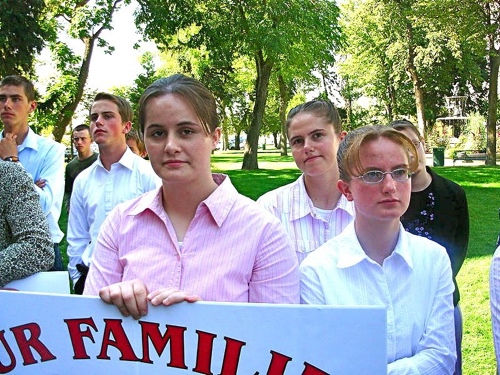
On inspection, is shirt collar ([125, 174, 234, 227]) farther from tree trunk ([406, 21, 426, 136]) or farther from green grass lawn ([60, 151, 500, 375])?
tree trunk ([406, 21, 426, 136])

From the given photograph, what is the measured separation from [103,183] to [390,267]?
262cm

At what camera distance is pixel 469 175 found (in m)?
20.4

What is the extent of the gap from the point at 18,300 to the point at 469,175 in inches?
814

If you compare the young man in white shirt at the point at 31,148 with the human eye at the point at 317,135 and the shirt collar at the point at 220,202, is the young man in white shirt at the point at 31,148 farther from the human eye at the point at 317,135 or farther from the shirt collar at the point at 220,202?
the shirt collar at the point at 220,202

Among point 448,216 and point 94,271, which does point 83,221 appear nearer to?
point 94,271

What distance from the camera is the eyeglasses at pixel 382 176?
1.98 m

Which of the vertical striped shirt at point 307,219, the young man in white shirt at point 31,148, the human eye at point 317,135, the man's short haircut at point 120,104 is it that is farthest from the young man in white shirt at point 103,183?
the human eye at point 317,135

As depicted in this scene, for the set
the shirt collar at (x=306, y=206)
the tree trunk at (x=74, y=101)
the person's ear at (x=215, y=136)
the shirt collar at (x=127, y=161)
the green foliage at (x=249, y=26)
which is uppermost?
the green foliage at (x=249, y=26)

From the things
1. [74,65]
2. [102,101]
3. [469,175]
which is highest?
[74,65]

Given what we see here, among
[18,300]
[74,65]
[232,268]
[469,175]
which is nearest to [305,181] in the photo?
[232,268]

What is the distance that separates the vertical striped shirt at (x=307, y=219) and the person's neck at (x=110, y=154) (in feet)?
5.32

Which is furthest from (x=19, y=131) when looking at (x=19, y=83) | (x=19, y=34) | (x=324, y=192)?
(x=19, y=34)

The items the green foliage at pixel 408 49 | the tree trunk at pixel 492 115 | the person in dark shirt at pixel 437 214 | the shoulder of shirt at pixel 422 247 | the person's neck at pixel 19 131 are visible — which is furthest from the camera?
the tree trunk at pixel 492 115

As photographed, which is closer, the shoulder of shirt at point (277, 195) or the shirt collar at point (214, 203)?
the shirt collar at point (214, 203)
